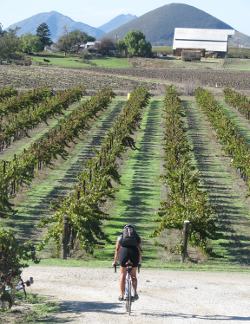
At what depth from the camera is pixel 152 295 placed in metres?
13.7

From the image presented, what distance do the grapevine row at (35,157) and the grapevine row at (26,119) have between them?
2054 millimetres

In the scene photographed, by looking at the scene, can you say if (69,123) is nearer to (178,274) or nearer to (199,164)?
(199,164)

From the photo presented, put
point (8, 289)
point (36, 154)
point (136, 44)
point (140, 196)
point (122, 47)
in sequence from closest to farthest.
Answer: point (8, 289), point (140, 196), point (36, 154), point (136, 44), point (122, 47)

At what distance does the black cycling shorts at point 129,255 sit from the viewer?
41.7 feet

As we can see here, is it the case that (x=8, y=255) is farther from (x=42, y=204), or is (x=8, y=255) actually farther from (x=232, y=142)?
(x=232, y=142)

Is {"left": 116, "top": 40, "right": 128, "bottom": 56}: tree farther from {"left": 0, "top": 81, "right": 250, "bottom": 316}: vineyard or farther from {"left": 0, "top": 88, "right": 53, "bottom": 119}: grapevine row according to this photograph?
{"left": 0, "top": 81, "right": 250, "bottom": 316}: vineyard

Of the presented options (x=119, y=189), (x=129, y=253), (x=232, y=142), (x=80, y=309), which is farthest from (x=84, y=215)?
(x=232, y=142)

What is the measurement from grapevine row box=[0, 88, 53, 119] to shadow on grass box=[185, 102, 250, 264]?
13.5 meters

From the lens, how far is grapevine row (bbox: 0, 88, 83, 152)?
40625 mm

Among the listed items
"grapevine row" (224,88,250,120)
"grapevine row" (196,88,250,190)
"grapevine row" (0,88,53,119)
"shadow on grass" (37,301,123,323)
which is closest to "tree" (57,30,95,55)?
"grapevine row" (224,88,250,120)

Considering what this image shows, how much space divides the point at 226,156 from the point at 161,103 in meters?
32.6

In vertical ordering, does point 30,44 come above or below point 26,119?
above

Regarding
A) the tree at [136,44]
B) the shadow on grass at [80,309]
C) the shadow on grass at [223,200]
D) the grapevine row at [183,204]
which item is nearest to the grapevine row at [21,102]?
the shadow on grass at [223,200]

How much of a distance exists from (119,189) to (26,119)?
16.7 meters
